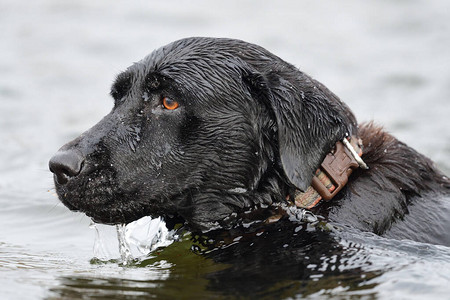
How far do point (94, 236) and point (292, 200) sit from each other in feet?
7.36

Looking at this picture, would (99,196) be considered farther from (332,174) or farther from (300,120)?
(332,174)

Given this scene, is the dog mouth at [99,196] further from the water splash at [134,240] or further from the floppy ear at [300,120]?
the floppy ear at [300,120]

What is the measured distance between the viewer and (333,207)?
5086 millimetres

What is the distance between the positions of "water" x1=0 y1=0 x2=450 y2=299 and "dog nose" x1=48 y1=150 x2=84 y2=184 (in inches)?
24.9

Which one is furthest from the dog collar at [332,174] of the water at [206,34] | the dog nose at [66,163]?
the dog nose at [66,163]

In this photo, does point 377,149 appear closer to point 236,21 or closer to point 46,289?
point 46,289

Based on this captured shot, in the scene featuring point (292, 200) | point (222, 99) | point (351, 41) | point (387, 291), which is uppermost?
point (351, 41)

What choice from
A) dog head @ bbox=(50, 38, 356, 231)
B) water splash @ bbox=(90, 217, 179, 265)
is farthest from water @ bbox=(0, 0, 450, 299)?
dog head @ bbox=(50, 38, 356, 231)

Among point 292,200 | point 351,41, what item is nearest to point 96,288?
point 292,200

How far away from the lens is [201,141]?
16.3ft

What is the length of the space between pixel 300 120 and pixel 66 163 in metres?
1.47

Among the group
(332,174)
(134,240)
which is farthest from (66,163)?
(332,174)

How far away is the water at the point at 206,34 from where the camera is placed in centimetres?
450

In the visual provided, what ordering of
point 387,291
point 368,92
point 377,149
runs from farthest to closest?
1. point 368,92
2. point 377,149
3. point 387,291
